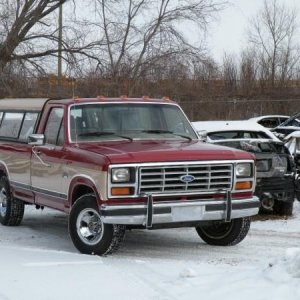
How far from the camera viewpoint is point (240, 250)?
314 inches

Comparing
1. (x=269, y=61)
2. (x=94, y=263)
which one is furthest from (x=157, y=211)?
(x=269, y=61)

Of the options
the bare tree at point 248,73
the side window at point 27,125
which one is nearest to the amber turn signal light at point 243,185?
the side window at point 27,125

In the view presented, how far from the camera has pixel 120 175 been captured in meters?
6.99

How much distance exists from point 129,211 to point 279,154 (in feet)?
13.6

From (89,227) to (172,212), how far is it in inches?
40.7

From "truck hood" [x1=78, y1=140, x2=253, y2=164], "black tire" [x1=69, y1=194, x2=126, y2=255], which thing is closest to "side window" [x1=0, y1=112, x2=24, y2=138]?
"truck hood" [x1=78, y1=140, x2=253, y2=164]

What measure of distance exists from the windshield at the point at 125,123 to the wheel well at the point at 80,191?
2.16 ft

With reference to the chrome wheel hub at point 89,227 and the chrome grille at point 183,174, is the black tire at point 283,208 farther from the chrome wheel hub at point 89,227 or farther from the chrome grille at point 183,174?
the chrome wheel hub at point 89,227

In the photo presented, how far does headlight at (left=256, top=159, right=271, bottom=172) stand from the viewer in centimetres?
1011

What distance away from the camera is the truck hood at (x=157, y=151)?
7035 millimetres

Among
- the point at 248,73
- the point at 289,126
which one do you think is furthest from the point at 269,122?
the point at 248,73

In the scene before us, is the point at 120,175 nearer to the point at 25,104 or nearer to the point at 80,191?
the point at 80,191

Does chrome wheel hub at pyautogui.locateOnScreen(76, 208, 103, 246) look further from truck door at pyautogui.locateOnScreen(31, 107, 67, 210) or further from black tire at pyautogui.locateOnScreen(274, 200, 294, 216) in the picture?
black tire at pyautogui.locateOnScreen(274, 200, 294, 216)

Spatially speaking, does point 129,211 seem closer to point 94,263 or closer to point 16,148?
point 94,263
